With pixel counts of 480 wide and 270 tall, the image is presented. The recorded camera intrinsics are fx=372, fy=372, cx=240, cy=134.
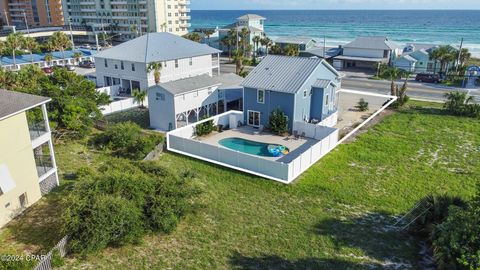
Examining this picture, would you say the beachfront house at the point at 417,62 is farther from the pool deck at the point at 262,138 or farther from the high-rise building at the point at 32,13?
the high-rise building at the point at 32,13

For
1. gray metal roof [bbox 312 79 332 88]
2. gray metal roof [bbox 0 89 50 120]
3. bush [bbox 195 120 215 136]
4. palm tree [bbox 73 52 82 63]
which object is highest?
gray metal roof [bbox 0 89 50 120]

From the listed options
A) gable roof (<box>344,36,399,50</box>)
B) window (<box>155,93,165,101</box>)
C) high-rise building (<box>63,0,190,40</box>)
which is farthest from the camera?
high-rise building (<box>63,0,190,40</box>)

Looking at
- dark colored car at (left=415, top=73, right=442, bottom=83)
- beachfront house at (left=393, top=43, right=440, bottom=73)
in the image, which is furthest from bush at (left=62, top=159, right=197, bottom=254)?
beachfront house at (left=393, top=43, right=440, bottom=73)

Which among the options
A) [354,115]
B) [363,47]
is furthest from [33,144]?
[363,47]

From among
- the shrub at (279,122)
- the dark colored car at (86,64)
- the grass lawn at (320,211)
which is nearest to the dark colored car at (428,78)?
the grass lawn at (320,211)

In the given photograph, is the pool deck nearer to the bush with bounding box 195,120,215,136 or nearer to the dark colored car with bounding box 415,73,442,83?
the bush with bounding box 195,120,215,136

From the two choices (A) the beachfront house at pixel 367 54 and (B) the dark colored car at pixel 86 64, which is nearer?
(A) the beachfront house at pixel 367 54

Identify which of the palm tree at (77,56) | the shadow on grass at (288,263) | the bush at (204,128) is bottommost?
the shadow on grass at (288,263)

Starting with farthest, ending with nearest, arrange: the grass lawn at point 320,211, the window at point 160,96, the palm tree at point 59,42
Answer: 1. the palm tree at point 59,42
2. the window at point 160,96
3. the grass lawn at point 320,211
